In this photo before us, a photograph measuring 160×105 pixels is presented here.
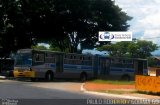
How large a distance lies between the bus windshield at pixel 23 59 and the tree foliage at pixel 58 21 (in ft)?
25.6

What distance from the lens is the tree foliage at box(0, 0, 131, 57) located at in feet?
163

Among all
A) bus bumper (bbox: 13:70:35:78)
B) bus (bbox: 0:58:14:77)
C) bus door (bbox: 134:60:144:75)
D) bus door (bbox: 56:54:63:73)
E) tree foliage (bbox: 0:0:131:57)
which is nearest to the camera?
bus bumper (bbox: 13:70:35:78)

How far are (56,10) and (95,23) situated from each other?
6.28 metres

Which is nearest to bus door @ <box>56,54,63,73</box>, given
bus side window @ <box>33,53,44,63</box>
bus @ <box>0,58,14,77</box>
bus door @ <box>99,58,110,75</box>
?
bus side window @ <box>33,53,44,63</box>

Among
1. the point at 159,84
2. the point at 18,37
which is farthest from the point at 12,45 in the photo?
the point at 159,84

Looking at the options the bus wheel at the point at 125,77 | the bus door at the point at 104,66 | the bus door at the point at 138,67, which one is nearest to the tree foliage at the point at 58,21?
the bus door at the point at 138,67

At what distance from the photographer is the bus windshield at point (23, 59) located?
4091cm

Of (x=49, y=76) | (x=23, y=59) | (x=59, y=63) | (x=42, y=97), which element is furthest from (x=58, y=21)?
(x=42, y=97)

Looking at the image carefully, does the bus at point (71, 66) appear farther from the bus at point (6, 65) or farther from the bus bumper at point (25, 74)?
the bus at point (6, 65)

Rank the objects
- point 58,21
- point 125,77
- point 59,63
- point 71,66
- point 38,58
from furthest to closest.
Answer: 1. point 58,21
2. point 125,77
3. point 71,66
4. point 59,63
5. point 38,58

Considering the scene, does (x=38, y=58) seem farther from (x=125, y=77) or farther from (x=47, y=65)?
(x=125, y=77)

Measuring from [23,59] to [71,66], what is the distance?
5.19 m

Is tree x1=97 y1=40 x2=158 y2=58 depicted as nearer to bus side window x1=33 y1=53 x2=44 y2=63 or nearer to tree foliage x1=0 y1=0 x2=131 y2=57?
tree foliage x1=0 y1=0 x2=131 y2=57

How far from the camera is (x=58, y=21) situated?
54.2 metres
